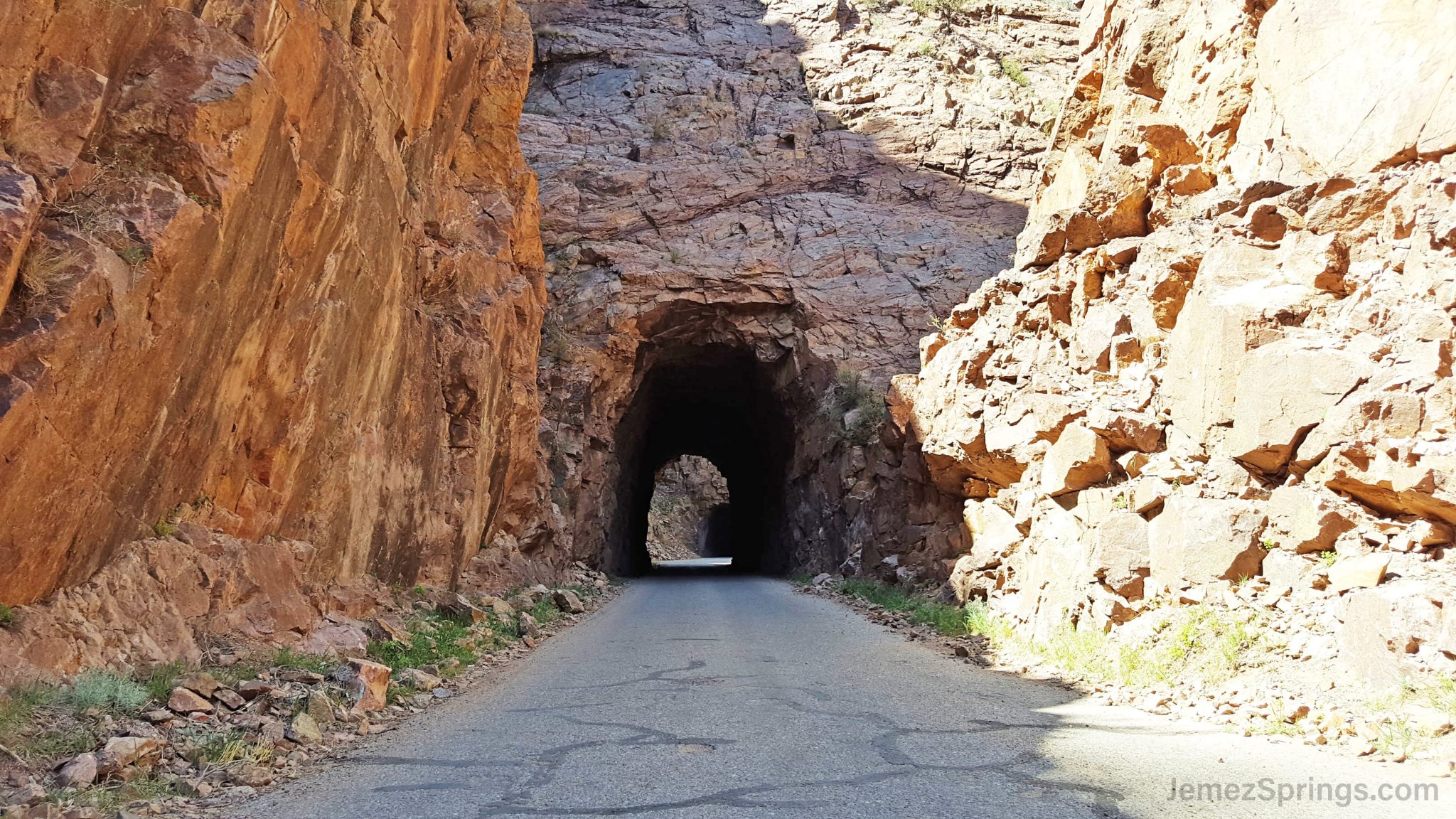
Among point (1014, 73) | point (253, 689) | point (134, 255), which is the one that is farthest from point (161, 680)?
point (1014, 73)

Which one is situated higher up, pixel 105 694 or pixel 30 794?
pixel 105 694

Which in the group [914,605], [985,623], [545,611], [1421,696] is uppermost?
[1421,696]

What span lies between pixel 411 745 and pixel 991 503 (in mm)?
10079

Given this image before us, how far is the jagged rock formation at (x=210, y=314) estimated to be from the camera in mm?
5598

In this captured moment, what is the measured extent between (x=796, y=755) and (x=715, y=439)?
114ft

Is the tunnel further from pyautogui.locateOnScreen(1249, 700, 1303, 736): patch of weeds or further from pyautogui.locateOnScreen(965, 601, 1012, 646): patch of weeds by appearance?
pyautogui.locateOnScreen(1249, 700, 1303, 736): patch of weeds

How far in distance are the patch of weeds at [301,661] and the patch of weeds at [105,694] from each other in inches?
68.3

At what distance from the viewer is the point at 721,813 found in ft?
15.6

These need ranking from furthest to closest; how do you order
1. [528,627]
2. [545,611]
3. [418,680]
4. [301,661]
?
[545,611]
[528,627]
[418,680]
[301,661]

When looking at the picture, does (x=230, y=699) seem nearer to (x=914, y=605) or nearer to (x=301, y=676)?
(x=301, y=676)

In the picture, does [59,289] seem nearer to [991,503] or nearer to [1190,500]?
[1190,500]

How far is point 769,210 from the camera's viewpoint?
29.0 metres

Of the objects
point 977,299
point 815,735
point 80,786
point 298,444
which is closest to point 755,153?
point 977,299

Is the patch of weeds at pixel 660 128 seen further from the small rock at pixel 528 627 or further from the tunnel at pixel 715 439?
the small rock at pixel 528 627
